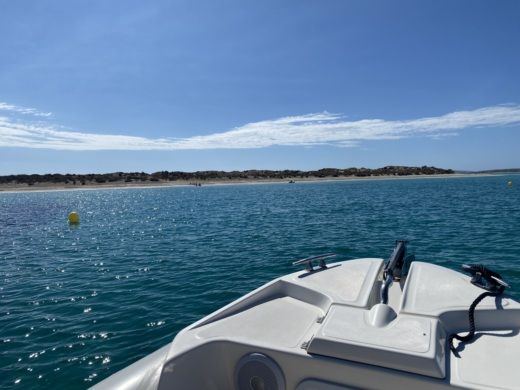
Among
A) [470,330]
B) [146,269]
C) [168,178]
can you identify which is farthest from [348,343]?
[168,178]

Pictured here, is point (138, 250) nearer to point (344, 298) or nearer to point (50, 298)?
point (50, 298)

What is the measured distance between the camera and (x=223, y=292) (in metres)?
9.91

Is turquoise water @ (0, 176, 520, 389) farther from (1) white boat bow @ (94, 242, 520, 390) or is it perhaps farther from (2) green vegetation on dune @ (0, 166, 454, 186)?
(2) green vegetation on dune @ (0, 166, 454, 186)

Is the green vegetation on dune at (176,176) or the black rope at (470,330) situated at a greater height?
the green vegetation on dune at (176,176)

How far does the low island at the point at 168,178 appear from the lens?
14075 cm

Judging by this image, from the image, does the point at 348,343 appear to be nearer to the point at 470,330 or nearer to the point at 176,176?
the point at 470,330

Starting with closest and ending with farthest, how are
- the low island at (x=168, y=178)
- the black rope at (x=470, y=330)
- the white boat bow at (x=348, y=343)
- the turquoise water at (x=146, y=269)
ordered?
the white boat bow at (x=348, y=343) → the black rope at (x=470, y=330) → the turquoise water at (x=146, y=269) → the low island at (x=168, y=178)

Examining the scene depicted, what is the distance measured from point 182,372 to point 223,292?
648 centimetres

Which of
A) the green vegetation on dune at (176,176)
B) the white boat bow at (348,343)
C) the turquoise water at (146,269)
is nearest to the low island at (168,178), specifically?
the green vegetation on dune at (176,176)

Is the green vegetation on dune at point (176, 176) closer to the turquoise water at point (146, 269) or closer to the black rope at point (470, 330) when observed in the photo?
the turquoise water at point (146, 269)

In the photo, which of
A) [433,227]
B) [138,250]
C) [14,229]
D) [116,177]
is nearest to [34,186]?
[116,177]

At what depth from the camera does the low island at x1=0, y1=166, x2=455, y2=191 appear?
462 feet

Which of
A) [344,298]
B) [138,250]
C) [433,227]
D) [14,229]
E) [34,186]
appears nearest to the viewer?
[344,298]

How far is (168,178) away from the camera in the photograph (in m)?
170
